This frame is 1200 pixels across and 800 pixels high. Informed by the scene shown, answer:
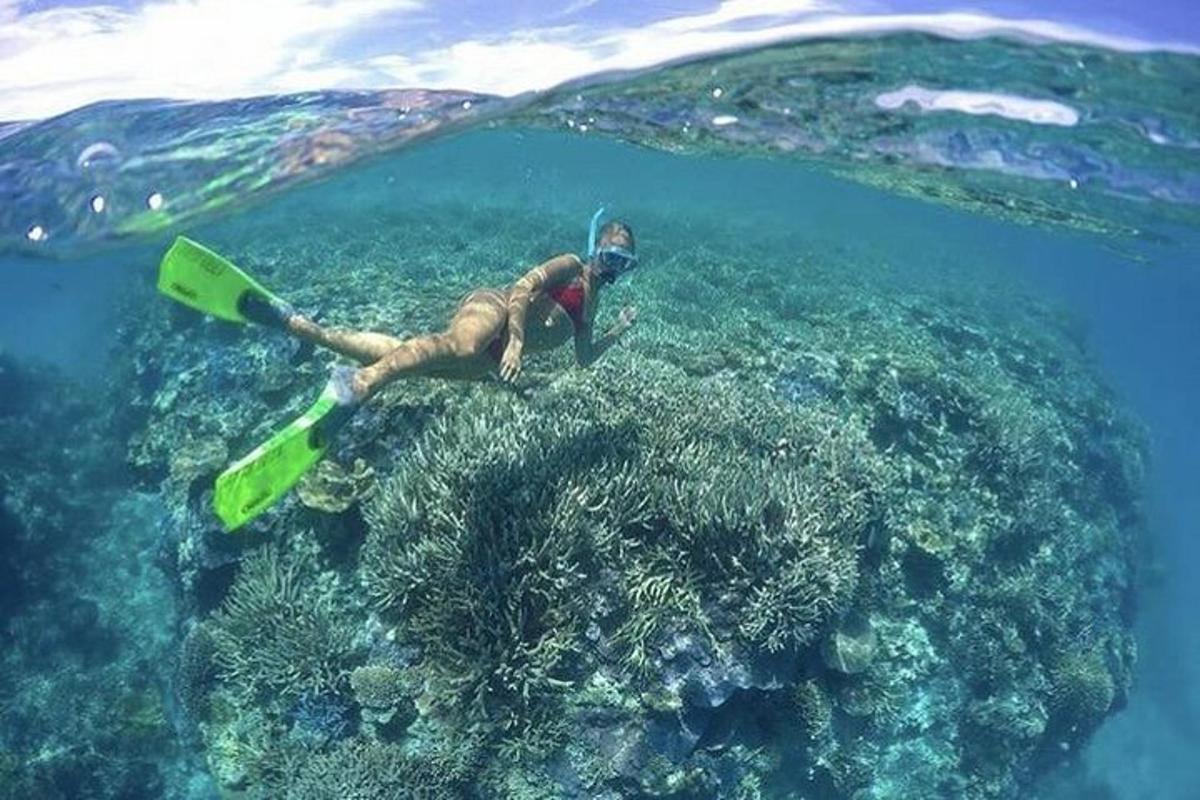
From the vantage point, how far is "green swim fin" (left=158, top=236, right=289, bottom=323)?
7914 mm

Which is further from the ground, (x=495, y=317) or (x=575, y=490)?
(x=495, y=317)

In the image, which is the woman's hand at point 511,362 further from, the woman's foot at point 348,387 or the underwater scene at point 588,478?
the woman's foot at point 348,387

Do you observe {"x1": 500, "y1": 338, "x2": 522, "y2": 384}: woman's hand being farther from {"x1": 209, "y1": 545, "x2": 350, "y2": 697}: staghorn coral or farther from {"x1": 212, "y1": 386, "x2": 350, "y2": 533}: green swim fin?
{"x1": 209, "y1": 545, "x2": 350, "y2": 697}: staghorn coral

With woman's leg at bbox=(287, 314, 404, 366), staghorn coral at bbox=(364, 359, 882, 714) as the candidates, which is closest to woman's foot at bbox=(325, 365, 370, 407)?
woman's leg at bbox=(287, 314, 404, 366)

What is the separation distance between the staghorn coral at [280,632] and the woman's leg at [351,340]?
90.7 inches

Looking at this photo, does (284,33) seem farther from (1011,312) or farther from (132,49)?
(1011,312)

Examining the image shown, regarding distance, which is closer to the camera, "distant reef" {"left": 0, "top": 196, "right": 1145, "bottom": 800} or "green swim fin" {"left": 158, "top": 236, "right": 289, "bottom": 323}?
"distant reef" {"left": 0, "top": 196, "right": 1145, "bottom": 800}

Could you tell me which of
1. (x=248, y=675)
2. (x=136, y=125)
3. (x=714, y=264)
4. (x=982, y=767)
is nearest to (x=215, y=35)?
(x=136, y=125)

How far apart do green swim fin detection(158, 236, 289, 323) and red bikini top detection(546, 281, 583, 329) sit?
2848 millimetres

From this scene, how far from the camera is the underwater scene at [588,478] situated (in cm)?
704

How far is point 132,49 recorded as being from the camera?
431 inches

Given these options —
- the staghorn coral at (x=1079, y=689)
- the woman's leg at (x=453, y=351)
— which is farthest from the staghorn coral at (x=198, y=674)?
the staghorn coral at (x=1079, y=689)

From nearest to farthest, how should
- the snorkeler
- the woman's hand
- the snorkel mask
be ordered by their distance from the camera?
the snorkeler, the woman's hand, the snorkel mask

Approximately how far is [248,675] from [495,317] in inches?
169
